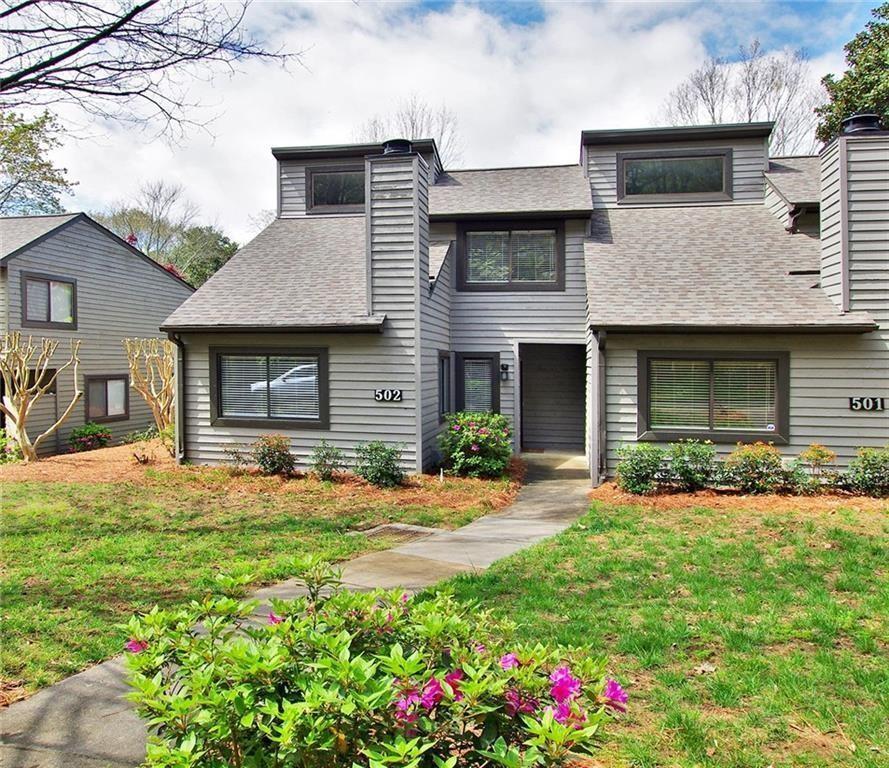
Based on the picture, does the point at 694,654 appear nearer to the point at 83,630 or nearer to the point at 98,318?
the point at 83,630

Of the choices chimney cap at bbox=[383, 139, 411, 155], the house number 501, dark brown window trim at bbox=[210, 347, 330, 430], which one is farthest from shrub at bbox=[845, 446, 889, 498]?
chimney cap at bbox=[383, 139, 411, 155]

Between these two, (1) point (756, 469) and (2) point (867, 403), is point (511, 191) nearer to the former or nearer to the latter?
(1) point (756, 469)

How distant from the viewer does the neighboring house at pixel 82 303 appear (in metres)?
14.9

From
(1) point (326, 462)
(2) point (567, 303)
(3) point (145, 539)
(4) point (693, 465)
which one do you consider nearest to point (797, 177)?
(2) point (567, 303)

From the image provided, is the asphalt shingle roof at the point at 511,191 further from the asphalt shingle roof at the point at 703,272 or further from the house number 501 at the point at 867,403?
the house number 501 at the point at 867,403

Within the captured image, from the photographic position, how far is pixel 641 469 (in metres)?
9.69

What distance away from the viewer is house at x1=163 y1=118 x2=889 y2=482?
9.99 m

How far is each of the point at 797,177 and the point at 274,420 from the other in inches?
492

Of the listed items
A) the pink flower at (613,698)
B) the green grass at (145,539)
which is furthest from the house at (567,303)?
the pink flower at (613,698)

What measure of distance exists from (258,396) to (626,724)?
31.5 feet

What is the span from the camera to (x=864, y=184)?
987 cm

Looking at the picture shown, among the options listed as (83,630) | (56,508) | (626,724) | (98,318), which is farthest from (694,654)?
(98,318)

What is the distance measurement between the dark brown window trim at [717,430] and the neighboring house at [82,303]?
14198 mm

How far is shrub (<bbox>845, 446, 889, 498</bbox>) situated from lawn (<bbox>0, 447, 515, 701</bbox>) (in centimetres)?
541
